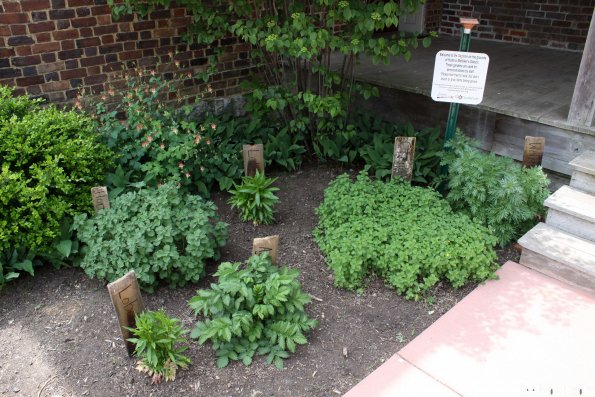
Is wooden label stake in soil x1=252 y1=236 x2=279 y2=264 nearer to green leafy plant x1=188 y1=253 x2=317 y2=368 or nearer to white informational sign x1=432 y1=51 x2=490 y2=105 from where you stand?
green leafy plant x1=188 y1=253 x2=317 y2=368

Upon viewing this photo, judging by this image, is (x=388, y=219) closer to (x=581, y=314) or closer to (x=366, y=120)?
(x=581, y=314)

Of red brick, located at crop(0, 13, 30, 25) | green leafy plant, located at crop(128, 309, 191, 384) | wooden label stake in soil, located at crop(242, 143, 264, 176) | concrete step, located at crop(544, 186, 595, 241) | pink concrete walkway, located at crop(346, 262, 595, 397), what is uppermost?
red brick, located at crop(0, 13, 30, 25)

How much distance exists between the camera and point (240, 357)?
260 cm

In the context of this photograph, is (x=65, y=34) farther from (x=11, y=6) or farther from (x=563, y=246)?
(x=563, y=246)

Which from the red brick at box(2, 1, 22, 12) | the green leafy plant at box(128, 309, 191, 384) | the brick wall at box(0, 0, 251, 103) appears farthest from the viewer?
the brick wall at box(0, 0, 251, 103)

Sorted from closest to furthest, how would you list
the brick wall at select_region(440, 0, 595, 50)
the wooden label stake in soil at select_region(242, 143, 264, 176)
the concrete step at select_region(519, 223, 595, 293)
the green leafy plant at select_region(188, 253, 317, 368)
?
the green leafy plant at select_region(188, 253, 317, 368), the concrete step at select_region(519, 223, 595, 293), the wooden label stake in soil at select_region(242, 143, 264, 176), the brick wall at select_region(440, 0, 595, 50)

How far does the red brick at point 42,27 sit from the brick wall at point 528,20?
5531 millimetres

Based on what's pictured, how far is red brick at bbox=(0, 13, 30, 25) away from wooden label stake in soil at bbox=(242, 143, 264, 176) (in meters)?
1.92

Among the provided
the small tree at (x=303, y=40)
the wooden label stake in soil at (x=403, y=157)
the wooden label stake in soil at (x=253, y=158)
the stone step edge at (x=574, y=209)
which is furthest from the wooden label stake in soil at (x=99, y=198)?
the stone step edge at (x=574, y=209)

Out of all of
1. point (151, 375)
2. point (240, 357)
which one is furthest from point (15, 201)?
point (240, 357)

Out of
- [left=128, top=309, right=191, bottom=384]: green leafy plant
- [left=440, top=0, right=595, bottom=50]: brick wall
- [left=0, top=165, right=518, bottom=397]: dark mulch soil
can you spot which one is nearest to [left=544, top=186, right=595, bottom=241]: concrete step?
[left=0, top=165, right=518, bottom=397]: dark mulch soil

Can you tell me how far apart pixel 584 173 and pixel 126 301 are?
127 inches

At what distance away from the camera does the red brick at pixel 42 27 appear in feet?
12.7

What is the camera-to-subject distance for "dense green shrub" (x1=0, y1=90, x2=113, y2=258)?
2.99 meters
